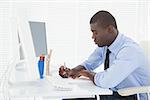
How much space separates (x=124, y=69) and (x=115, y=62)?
0.07 m

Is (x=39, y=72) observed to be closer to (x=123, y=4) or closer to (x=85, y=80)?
(x=85, y=80)

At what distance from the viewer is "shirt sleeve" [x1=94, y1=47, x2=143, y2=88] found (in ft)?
5.30

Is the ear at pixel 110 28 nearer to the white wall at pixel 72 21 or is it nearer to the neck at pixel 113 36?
the neck at pixel 113 36

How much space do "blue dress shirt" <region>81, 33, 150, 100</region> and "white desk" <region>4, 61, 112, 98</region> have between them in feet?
0.29

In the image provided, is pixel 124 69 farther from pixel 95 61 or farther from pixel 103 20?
pixel 95 61

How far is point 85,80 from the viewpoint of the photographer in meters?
1.81

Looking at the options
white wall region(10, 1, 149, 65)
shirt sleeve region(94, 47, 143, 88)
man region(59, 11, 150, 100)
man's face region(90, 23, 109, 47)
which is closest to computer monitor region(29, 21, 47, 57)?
man region(59, 11, 150, 100)

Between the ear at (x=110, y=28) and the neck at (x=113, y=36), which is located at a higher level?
the ear at (x=110, y=28)

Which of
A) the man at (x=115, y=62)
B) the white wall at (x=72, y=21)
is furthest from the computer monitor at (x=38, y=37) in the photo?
the white wall at (x=72, y=21)

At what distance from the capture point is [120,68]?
64.6 inches

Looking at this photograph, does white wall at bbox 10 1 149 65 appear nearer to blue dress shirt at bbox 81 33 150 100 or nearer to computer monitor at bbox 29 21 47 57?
computer monitor at bbox 29 21 47 57

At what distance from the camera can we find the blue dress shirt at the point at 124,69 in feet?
5.33

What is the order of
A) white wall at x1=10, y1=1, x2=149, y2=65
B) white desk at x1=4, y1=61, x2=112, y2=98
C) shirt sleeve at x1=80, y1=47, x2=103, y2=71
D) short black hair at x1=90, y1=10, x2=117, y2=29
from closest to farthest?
white desk at x1=4, y1=61, x2=112, y2=98
short black hair at x1=90, y1=10, x2=117, y2=29
shirt sleeve at x1=80, y1=47, x2=103, y2=71
white wall at x1=10, y1=1, x2=149, y2=65

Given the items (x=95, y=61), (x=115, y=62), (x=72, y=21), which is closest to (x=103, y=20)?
(x=115, y=62)
